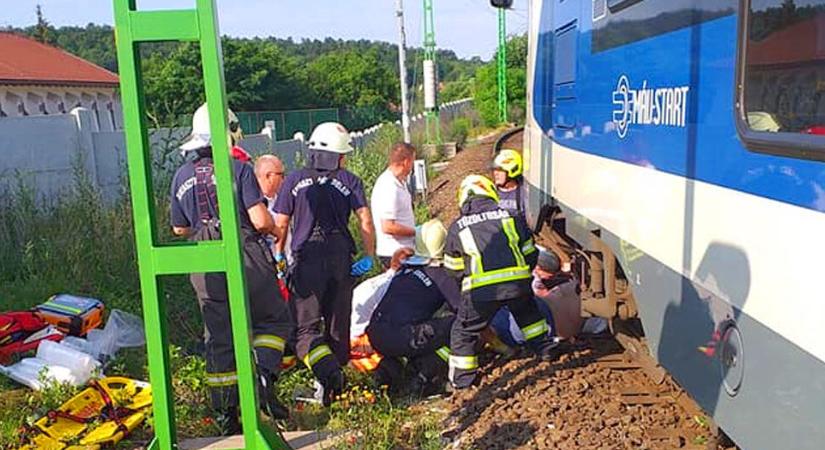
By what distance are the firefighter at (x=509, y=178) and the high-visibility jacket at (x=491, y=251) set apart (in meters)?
1.60

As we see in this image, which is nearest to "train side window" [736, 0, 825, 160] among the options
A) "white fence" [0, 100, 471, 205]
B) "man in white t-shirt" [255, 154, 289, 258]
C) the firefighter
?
"man in white t-shirt" [255, 154, 289, 258]

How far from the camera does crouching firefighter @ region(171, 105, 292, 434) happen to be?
448 centimetres

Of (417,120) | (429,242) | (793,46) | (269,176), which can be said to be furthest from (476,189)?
(417,120)

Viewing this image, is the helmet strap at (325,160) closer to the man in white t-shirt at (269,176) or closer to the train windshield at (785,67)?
the man in white t-shirt at (269,176)

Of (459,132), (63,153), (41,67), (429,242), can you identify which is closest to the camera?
(429,242)

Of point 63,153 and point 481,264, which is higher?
point 63,153

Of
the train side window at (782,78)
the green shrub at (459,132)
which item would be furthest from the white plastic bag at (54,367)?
the green shrub at (459,132)

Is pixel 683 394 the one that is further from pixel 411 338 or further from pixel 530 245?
pixel 411 338

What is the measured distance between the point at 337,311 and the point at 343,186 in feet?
2.82

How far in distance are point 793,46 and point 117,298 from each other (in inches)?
251

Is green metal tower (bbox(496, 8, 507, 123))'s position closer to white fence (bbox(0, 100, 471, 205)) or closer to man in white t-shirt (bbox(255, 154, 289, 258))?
white fence (bbox(0, 100, 471, 205))

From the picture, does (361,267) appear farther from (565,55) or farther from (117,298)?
(117,298)

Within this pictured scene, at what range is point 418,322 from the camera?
221 inches

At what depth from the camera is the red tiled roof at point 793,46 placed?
2533 mm
